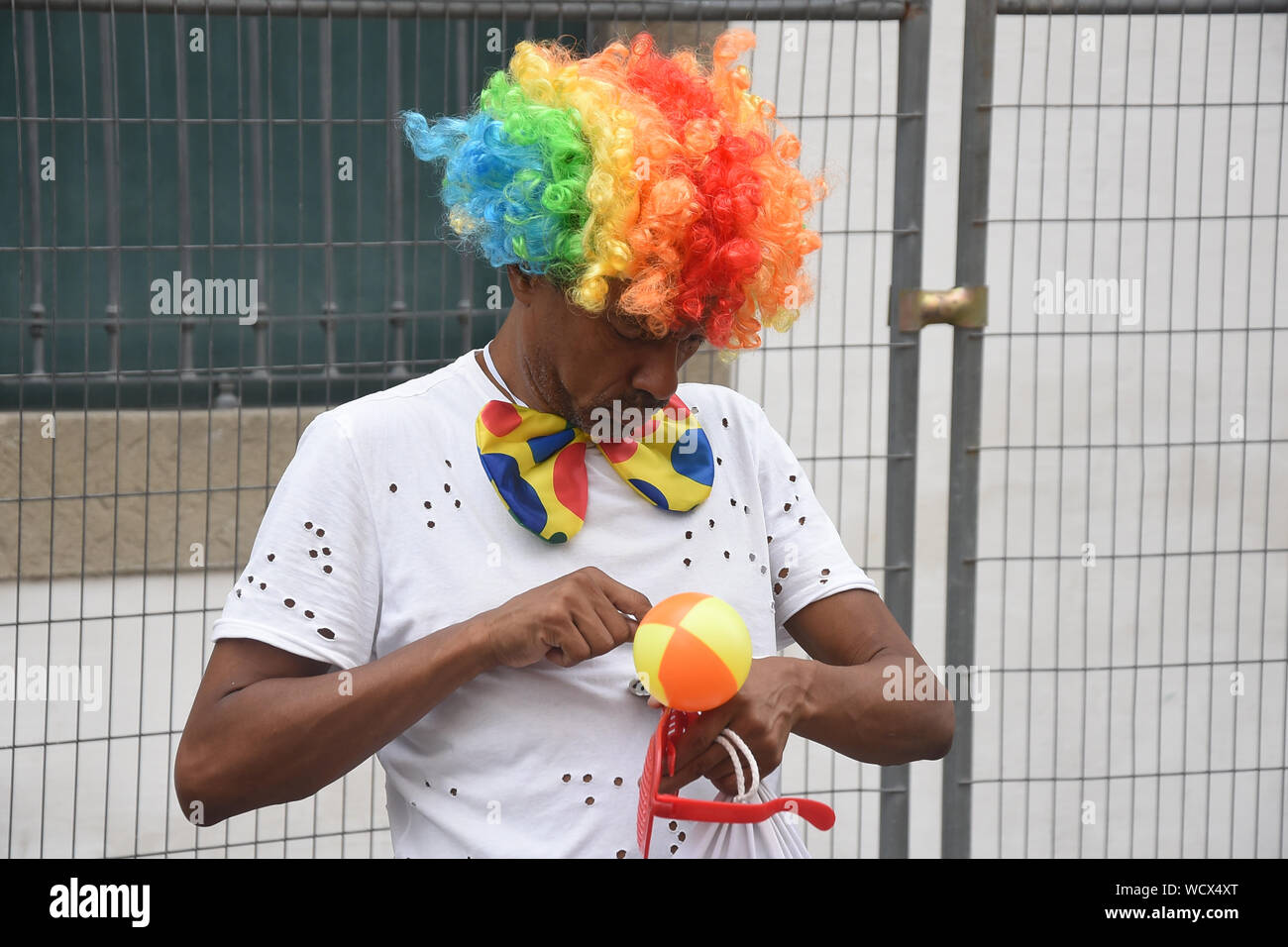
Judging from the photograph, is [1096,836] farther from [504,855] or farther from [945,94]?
[504,855]

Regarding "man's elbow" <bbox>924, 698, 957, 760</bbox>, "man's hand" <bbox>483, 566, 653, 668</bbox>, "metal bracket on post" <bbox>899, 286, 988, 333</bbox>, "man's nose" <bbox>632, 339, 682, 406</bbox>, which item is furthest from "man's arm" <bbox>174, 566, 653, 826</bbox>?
"metal bracket on post" <bbox>899, 286, 988, 333</bbox>

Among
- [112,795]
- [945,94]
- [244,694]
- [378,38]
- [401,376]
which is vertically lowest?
[112,795]

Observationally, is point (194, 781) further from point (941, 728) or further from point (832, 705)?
point (941, 728)

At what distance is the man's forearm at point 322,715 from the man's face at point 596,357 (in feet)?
1.18

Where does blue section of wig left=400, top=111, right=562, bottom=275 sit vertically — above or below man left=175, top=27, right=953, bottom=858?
above

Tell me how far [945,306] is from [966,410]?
0.27m

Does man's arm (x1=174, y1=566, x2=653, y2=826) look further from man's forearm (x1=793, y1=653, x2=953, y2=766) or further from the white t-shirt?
man's forearm (x1=793, y1=653, x2=953, y2=766)

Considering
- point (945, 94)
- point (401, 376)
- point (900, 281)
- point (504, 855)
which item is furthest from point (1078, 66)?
point (504, 855)

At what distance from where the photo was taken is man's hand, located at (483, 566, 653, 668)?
1647 millimetres

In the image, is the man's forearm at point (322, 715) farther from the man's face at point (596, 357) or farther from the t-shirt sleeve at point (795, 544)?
the t-shirt sleeve at point (795, 544)

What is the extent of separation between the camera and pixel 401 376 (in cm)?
313

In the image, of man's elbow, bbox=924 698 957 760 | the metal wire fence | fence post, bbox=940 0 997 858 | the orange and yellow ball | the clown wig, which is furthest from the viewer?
the metal wire fence

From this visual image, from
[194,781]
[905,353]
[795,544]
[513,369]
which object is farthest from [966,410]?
[194,781]

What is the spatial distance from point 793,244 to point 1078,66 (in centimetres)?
372
